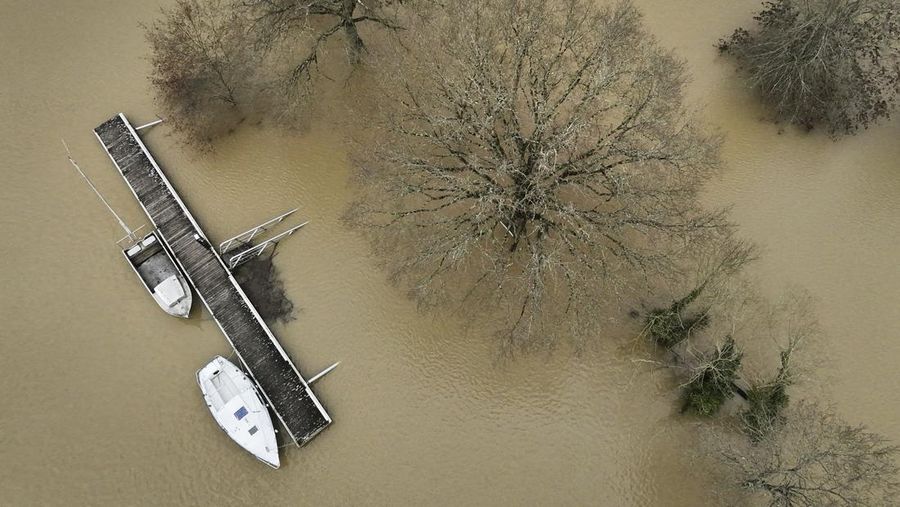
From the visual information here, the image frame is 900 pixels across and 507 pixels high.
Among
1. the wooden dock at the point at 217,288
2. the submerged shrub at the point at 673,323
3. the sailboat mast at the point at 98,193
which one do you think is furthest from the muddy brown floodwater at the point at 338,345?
the submerged shrub at the point at 673,323

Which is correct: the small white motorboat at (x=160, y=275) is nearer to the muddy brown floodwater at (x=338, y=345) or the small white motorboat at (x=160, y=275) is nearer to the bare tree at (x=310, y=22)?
the muddy brown floodwater at (x=338, y=345)

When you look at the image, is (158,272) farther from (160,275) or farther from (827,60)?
(827,60)

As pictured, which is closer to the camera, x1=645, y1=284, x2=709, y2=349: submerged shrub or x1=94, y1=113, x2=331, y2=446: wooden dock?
x1=645, y1=284, x2=709, y2=349: submerged shrub

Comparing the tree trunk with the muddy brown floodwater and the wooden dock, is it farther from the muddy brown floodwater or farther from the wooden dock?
the wooden dock

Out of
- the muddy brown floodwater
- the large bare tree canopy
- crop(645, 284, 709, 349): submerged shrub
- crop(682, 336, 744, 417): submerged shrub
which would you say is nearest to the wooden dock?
the muddy brown floodwater

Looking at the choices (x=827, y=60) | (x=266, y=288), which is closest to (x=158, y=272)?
(x=266, y=288)
